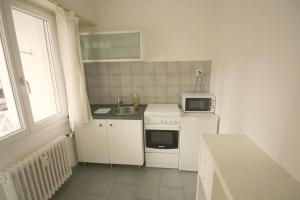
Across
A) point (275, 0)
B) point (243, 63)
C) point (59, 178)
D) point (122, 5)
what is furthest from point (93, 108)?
point (275, 0)

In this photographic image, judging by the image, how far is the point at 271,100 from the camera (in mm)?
994

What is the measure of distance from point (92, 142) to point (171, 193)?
1225 mm

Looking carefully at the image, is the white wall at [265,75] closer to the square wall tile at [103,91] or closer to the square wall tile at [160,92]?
the square wall tile at [160,92]

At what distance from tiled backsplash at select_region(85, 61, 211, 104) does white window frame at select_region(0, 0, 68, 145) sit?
63 centimetres

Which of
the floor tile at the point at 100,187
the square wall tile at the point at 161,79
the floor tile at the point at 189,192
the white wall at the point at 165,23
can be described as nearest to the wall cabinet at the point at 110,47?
the white wall at the point at 165,23

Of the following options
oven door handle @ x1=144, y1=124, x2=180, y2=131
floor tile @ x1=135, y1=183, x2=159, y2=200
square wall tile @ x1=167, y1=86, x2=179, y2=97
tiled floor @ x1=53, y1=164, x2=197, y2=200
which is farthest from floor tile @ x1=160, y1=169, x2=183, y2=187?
square wall tile @ x1=167, y1=86, x2=179, y2=97

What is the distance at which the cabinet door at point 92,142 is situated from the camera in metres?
2.09

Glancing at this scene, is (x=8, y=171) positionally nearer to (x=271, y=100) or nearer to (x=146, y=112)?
(x=146, y=112)

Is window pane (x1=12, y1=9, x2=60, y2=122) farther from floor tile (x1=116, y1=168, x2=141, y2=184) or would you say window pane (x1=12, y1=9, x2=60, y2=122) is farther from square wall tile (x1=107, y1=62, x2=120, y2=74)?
floor tile (x1=116, y1=168, x2=141, y2=184)

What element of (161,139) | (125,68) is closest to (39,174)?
(161,139)

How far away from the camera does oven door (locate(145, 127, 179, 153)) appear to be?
209 centimetres

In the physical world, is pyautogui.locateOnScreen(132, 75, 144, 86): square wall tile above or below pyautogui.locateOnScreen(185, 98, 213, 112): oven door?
above

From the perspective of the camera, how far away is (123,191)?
6.13 feet

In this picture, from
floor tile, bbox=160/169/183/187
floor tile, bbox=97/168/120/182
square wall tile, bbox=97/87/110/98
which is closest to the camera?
floor tile, bbox=160/169/183/187
